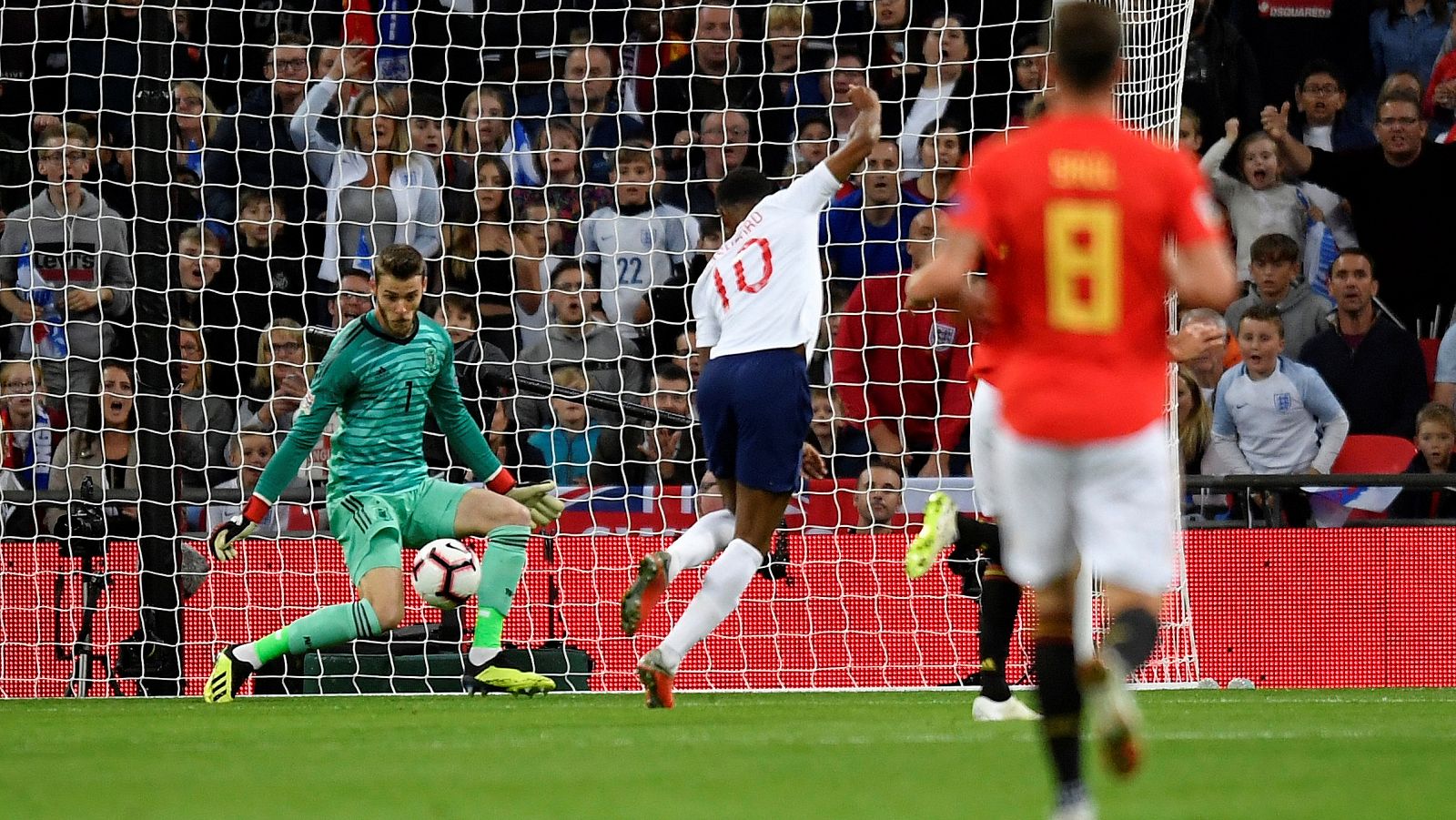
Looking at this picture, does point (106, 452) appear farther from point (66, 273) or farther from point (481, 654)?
point (481, 654)

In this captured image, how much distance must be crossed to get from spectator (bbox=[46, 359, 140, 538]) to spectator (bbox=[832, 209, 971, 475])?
3.84 meters

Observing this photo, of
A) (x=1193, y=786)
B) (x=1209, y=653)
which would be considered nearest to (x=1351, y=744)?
(x=1193, y=786)

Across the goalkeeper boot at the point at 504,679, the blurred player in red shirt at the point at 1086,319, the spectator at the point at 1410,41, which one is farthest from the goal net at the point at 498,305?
the blurred player in red shirt at the point at 1086,319

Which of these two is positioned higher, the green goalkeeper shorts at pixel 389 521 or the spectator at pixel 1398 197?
the spectator at pixel 1398 197

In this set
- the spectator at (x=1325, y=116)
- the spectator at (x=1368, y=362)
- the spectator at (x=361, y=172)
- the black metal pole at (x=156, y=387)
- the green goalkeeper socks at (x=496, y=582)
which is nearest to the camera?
the green goalkeeper socks at (x=496, y=582)

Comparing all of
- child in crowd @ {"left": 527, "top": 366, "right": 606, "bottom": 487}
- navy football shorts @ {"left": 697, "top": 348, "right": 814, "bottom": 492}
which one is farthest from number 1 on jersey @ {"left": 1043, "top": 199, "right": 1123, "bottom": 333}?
child in crowd @ {"left": 527, "top": 366, "right": 606, "bottom": 487}

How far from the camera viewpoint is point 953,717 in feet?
24.9

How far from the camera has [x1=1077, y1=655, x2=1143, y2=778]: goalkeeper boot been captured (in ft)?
12.6

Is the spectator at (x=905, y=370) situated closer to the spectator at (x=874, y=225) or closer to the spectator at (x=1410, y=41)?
the spectator at (x=874, y=225)

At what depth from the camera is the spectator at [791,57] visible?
12.4 metres

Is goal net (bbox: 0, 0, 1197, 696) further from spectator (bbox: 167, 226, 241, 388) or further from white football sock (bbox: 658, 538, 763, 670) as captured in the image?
white football sock (bbox: 658, 538, 763, 670)

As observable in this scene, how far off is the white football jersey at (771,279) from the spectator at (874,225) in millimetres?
3402

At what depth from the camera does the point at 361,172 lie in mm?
12188

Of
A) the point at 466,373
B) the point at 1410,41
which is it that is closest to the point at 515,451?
the point at 466,373
